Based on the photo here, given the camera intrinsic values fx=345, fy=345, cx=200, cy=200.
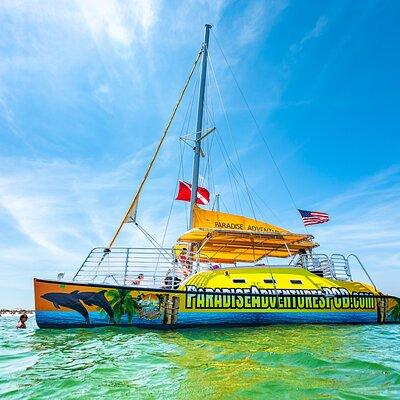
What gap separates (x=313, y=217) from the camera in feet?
54.6

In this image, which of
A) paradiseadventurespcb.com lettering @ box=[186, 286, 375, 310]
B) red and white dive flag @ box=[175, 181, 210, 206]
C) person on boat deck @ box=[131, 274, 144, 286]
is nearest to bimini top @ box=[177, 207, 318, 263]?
paradiseadventurespcb.com lettering @ box=[186, 286, 375, 310]

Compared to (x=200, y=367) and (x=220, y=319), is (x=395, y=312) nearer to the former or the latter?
(x=220, y=319)

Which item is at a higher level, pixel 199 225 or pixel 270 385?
pixel 199 225

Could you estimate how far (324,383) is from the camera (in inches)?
186

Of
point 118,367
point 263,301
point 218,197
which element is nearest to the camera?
point 118,367

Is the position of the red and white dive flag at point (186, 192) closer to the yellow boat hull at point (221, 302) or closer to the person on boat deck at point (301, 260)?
the person on boat deck at point (301, 260)

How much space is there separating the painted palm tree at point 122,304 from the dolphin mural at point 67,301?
2.84ft

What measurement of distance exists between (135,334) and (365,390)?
684 cm

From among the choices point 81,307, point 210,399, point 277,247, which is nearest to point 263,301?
point 277,247

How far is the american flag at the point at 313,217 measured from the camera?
54.3 feet

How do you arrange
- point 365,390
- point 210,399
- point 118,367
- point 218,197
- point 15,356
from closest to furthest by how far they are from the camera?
point 210,399, point 365,390, point 118,367, point 15,356, point 218,197

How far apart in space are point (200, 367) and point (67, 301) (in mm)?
6611

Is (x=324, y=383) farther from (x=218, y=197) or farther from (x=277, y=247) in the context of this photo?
(x=218, y=197)

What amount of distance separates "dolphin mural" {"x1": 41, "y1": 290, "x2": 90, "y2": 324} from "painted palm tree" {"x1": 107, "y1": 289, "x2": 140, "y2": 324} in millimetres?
866
